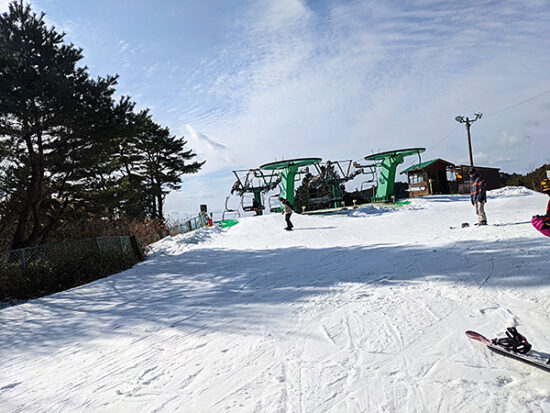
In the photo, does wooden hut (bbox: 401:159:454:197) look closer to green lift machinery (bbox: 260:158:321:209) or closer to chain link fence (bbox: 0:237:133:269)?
green lift machinery (bbox: 260:158:321:209)

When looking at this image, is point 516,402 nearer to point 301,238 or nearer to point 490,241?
point 490,241

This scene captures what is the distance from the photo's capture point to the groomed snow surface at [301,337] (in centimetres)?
283

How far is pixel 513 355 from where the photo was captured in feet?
10.00

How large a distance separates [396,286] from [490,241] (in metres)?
4.11

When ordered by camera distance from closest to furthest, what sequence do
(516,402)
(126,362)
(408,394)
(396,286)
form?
(516,402) < (408,394) < (126,362) < (396,286)

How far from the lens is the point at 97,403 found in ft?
10.0

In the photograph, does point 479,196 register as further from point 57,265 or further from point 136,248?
point 57,265

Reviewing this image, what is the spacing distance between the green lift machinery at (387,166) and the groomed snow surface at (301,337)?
19.3 meters

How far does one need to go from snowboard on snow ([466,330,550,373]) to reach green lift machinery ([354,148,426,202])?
24.9 m

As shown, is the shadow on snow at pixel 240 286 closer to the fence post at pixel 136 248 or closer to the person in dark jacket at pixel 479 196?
the fence post at pixel 136 248

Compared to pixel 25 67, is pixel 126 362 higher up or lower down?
lower down

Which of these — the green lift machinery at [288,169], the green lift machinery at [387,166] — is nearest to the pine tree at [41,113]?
the green lift machinery at [288,169]

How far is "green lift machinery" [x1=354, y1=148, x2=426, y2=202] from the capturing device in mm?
27078

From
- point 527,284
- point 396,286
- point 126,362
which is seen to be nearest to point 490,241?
point 527,284
